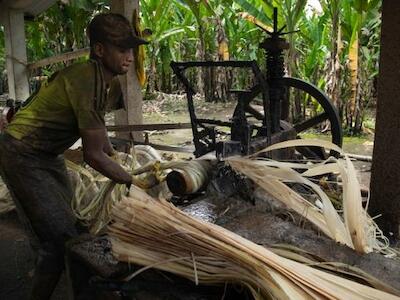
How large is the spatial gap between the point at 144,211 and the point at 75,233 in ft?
3.95

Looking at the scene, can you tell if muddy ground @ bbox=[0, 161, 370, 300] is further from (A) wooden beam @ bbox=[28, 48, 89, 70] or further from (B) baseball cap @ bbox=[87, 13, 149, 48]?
(A) wooden beam @ bbox=[28, 48, 89, 70]

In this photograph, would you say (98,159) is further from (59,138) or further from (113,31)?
(113,31)

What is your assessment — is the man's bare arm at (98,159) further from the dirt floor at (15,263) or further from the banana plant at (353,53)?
the banana plant at (353,53)

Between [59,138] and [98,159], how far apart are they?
0.45 m

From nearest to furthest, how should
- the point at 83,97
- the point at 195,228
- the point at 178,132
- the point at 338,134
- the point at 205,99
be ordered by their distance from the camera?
the point at 195,228 → the point at 83,97 → the point at 338,134 → the point at 178,132 → the point at 205,99

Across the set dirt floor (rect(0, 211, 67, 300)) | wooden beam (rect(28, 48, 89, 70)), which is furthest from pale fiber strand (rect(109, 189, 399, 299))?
wooden beam (rect(28, 48, 89, 70))

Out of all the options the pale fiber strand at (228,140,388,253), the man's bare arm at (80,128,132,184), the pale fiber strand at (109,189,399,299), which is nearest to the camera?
the pale fiber strand at (109,189,399,299)

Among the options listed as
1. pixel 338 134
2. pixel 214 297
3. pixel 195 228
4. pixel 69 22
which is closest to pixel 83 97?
pixel 195 228

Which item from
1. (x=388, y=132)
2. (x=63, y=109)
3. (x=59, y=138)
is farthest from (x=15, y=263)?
(x=388, y=132)

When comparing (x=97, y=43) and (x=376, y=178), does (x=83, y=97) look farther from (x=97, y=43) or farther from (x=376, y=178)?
(x=376, y=178)

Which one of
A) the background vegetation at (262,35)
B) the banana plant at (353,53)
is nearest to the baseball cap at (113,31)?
the background vegetation at (262,35)

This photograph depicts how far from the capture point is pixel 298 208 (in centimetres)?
201

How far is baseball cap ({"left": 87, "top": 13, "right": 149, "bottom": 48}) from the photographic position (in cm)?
214

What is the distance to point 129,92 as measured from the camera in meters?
4.52
